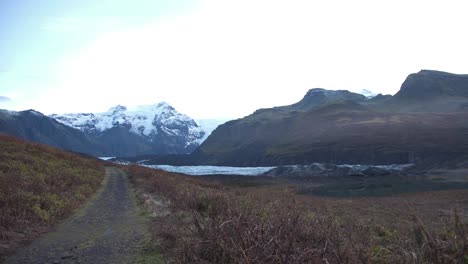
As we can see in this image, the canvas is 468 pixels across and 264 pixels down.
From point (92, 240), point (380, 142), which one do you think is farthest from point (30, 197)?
point (380, 142)

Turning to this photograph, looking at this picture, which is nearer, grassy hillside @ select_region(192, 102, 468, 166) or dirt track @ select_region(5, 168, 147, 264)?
dirt track @ select_region(5, 168, 147, 264)

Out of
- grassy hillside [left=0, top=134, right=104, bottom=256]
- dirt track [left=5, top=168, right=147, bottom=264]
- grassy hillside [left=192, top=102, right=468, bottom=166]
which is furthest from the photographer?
grassy hillside [left=192, top=102, right=468, bottom=166]

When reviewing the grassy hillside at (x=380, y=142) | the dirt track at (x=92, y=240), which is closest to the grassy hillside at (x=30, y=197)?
the dirt track at (x=92, y=240)

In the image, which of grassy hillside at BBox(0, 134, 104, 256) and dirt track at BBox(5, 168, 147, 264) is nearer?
dirt track at BBox(5, 168, 147, 264)

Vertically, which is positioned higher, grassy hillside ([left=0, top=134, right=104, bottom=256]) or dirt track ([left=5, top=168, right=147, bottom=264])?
grassy hillside ([left=0, top=134, right=104, bottom=256])

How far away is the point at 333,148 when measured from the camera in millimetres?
156125

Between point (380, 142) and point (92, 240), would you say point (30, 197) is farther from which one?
point (380, 142)

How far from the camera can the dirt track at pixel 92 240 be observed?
974 cm

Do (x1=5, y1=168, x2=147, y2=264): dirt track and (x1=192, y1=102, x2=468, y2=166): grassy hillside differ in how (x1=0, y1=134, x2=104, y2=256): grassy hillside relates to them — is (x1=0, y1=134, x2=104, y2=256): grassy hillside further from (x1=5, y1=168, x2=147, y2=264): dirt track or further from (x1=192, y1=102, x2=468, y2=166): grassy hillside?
(x1=192, y1=102, x2=468, y2=166): grassy hillside

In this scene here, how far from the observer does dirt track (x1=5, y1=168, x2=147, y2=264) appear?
9.74 m

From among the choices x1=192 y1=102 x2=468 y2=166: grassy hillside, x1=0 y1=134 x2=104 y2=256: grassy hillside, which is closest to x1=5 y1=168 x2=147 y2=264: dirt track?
x1=0 y1=134 x2=104 y2=256: grassy hillside

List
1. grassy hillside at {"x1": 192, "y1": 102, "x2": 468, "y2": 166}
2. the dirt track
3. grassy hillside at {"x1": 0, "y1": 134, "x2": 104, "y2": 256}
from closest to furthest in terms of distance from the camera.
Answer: the dirt track, grassy hillside at {"x1": 0, "y1": 134, "x2": 104, "y2": 256}, grassy hillside at {"x1": 192, "y1": 102, "x2": 468, "y2": 166}

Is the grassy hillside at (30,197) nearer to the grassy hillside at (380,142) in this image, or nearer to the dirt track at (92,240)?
the dirt track at (92,240)

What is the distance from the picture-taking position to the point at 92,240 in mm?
11859
